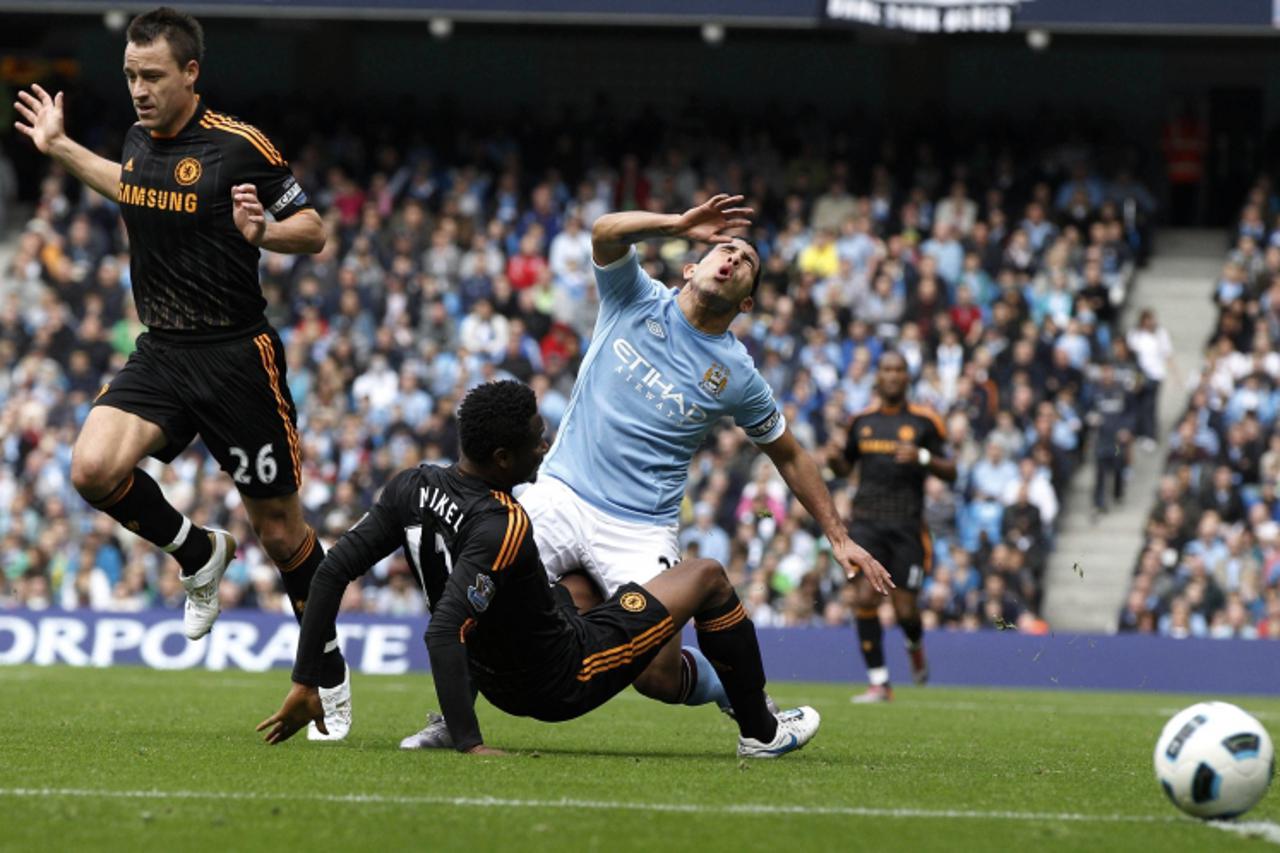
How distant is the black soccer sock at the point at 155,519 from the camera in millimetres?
8453

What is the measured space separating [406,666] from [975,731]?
317 inches

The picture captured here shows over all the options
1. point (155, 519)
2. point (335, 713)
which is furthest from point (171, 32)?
point (335, 713)

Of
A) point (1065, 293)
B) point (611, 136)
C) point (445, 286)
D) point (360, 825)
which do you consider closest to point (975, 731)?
point (360, 825)

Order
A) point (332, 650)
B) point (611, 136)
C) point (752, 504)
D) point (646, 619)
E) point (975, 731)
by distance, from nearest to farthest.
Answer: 1. point (646, 619)
2. point (332, 650)
3. point (975, 731)
4. point (752, 504)
5. point (611, 136)

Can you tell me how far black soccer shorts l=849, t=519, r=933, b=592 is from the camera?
15.3 meters

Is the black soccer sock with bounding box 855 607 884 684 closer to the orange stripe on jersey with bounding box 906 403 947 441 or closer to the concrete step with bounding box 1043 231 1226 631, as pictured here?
the orange stripe on jersey with bounding box 906 403 947 441

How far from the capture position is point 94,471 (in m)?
8.20

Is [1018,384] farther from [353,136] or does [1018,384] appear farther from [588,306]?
[353,136]

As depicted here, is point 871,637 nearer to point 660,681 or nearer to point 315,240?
point 660,681

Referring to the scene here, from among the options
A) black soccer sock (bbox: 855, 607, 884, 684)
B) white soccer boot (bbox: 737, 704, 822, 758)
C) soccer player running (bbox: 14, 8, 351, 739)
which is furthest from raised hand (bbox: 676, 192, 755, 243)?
black soccer sock (bbox: 855, 607, 884, 684)

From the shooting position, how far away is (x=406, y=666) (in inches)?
722

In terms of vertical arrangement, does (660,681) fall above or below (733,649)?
below

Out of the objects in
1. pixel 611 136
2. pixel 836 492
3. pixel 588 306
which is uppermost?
pixel 611 136

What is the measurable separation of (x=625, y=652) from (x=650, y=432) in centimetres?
126
